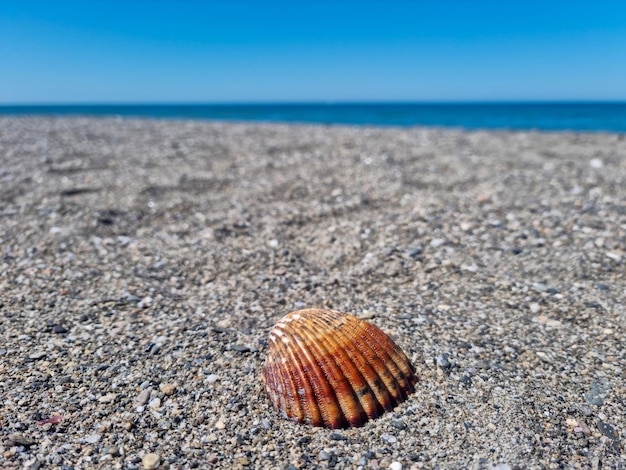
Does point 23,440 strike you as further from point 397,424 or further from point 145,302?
point 397,424

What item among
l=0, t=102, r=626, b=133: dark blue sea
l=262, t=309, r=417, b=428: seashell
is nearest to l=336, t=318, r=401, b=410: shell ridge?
l=262, t=309, r=417, b=428: seashell

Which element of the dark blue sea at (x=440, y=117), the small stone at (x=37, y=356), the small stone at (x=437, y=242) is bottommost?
the dark blue sea at (x=440, y=117)

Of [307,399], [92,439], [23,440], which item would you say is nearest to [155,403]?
[92,439]

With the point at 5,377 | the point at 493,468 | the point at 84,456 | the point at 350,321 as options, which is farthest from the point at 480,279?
the point at 5,377

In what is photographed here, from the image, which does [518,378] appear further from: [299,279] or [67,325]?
[67,325]

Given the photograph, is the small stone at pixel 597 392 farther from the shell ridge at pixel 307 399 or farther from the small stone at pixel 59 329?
the small stone at pixel 59 329

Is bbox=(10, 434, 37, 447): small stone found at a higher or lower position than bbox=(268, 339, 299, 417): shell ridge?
lower

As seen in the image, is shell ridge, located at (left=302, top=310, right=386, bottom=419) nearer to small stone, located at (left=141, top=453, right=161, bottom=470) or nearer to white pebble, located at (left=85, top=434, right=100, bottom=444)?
small stone, located at (left=141, top=453, right=161, bottom=470)

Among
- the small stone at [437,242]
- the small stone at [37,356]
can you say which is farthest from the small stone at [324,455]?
the small stone at [437,242]
